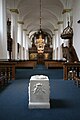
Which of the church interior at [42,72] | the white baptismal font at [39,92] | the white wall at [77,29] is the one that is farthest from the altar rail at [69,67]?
the white baptismal font at [39,92]

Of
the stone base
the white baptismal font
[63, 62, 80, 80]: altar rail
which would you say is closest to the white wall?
[63, 62, 80, 80]: altar rail

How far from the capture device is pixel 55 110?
4500mm

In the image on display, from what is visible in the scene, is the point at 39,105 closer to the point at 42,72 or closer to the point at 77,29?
the point at 42,72

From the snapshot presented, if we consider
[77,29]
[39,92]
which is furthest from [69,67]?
[39,92]

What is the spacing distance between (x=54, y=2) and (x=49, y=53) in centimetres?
2010

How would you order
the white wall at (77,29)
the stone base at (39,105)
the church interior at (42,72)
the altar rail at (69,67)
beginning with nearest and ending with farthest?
the church interior at (42,72) < the stone base at (39,105) < the altar rail at (69,67) < the white wall at (77,29)

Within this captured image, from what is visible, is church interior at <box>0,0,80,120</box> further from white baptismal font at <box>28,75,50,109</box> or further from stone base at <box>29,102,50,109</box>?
white baptismal font at <box>28,75,50,109</box>

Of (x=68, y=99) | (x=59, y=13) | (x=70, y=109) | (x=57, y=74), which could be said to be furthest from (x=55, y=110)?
(x=59, y=13)

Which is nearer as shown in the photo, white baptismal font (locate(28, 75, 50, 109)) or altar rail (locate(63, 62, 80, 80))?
white baptismal font (locate(28, 75, 50, 109))

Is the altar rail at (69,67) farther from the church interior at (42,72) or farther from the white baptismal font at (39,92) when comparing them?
the white baptismal font at (39,92)

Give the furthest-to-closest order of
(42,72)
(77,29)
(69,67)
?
(77,29) → (42,72) → (69,67)

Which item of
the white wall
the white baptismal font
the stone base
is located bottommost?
the stone base

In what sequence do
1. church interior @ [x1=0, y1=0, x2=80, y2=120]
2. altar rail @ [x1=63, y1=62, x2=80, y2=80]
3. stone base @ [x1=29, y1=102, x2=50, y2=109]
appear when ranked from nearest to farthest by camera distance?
church interior @ [x1=0, y1=0, x2=80, y2=120], stone base @ [x1=29, y1=102, x2=50, y2=109], altar rail @ [x1=63, y1=62, x2=80, y2=80]

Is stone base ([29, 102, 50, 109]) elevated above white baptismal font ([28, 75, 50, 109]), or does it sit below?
below
